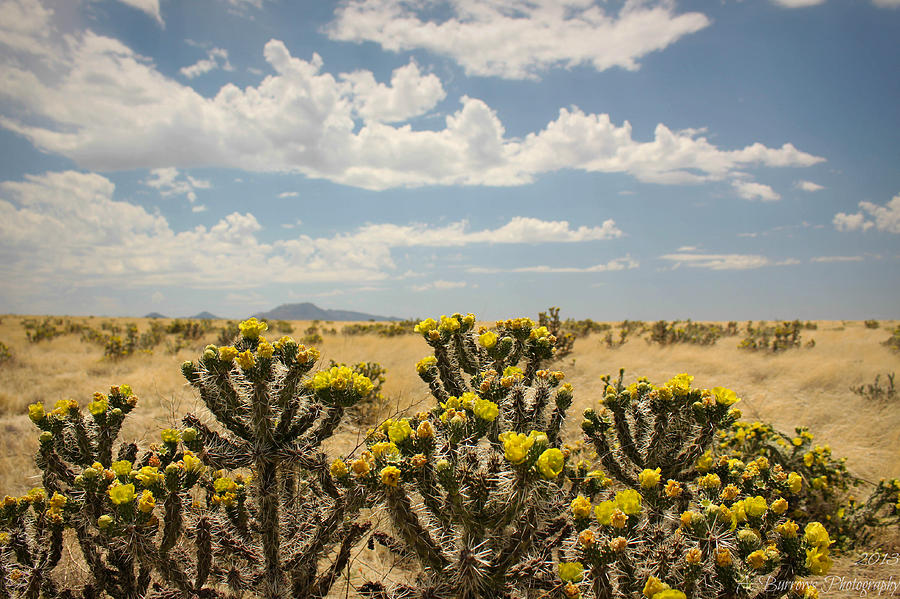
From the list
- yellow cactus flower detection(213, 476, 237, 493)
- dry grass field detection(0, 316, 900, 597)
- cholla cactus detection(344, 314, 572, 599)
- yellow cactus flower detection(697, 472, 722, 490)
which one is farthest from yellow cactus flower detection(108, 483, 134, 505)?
yellow cactus flower detection(697, 472, 722, 490)

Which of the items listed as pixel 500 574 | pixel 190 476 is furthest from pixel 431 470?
pixel 190 476

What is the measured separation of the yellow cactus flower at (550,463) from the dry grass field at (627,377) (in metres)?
1.87

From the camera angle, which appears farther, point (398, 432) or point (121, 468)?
point (121, 468)

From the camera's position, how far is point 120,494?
2428mm

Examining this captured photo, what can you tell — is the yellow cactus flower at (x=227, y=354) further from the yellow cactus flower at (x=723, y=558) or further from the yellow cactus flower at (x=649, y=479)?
the yellow cactus flower at (x=723, y=558)

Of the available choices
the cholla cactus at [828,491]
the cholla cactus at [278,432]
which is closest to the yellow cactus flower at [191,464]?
the cholla cactus at [278,432]

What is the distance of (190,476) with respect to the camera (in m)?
2.90

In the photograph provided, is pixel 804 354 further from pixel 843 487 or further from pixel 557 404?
pixel 557 404

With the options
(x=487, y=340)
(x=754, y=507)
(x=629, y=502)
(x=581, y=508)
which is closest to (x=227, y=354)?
(x=487, y=340)

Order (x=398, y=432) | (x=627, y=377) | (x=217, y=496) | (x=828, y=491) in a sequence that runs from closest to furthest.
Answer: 1. (x=398, y=432)
2. (x=217, y=496)
3. (x=828, y=491)
4. (x=627, y=377)

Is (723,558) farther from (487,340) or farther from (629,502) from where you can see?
(487,340)

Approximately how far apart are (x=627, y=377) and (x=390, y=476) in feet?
32.4

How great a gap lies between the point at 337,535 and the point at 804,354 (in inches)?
603

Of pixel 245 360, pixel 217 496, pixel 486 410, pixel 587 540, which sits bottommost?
pixel 217 496
